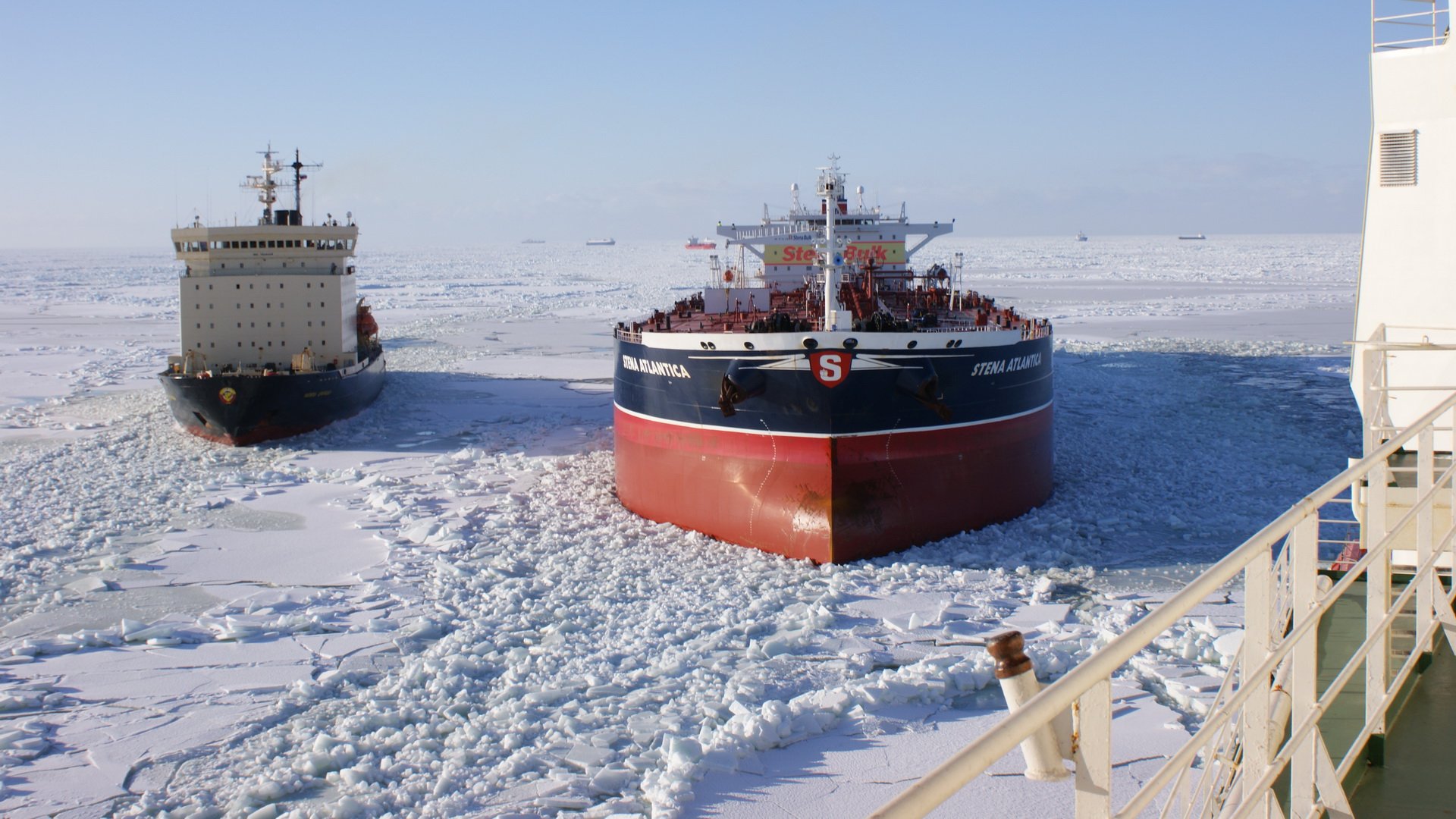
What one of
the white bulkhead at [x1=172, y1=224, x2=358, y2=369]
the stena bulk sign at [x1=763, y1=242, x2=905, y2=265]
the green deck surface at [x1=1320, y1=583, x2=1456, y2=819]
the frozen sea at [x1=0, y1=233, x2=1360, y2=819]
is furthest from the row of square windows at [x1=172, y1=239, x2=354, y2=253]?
the green deck surface at [x1=1320, y1=583, x2=1456, y2=819]

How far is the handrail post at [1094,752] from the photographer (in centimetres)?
141

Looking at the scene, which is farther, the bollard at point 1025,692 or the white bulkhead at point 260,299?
the white bulkhead at point 260,299

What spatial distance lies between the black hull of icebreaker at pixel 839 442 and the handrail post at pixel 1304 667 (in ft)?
22.4

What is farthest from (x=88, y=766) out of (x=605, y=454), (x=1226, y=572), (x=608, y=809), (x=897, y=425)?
(x=605, y=454)

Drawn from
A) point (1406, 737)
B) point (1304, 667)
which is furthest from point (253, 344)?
point (1304, 667)

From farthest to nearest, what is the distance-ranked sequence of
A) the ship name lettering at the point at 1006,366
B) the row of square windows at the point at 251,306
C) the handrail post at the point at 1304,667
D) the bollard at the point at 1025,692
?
the row of square windows at the point at 251,306, the ship name lettering at the point at 1006,366, the handrail post at the point at 1304,667, the bollard at the point at 1025,692

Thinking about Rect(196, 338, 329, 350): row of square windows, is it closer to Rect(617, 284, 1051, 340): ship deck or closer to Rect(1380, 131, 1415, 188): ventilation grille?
Result: Rect(617, 284, 1051, 340): ship deck

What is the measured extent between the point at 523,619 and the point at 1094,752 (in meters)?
6.18

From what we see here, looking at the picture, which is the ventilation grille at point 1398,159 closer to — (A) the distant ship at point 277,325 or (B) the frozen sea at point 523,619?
(B) the frozen sea at point 523,619

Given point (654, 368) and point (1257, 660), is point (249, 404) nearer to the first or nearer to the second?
point (654, 368)

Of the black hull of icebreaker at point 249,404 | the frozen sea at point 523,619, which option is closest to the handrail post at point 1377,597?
the frozen sea at point 523,619

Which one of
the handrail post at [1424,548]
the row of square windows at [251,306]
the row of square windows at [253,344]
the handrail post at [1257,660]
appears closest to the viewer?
the handrail post at [1257,660]

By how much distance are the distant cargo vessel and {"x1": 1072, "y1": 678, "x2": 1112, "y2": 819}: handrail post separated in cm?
753

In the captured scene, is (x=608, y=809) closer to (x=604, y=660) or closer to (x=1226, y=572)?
(x=604, y=660)
